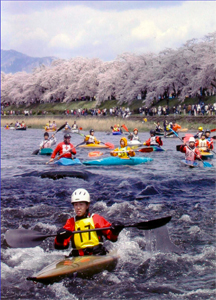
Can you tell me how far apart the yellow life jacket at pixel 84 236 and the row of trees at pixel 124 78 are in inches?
1412

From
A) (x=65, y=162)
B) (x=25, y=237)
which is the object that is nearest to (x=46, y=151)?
(x=65, y=162)

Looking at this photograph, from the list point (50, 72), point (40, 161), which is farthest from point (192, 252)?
point (50, 72)

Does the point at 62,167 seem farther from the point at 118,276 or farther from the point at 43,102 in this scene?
→ the point at 43,102

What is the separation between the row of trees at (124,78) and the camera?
44406 millimetres

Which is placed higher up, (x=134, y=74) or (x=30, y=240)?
(x=134, y=74)

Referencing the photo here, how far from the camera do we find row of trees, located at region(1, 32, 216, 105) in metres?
44.4

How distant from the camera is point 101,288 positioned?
604 centimetres

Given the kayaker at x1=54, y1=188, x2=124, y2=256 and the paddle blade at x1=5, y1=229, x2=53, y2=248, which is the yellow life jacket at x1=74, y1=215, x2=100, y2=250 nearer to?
the kayaker at x1=54, y1=188, x2=124, y2=256

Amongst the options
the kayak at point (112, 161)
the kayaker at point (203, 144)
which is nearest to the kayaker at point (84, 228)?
the kayak at point (112, 161)

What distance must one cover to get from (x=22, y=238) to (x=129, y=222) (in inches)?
150

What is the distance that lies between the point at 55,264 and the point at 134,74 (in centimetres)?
5227

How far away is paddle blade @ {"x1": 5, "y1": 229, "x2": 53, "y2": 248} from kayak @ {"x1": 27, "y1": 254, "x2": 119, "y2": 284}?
1.75 feet

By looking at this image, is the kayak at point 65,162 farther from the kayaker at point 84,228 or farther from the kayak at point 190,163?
the kayaker at point 84,228

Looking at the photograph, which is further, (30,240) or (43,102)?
(43,102)
